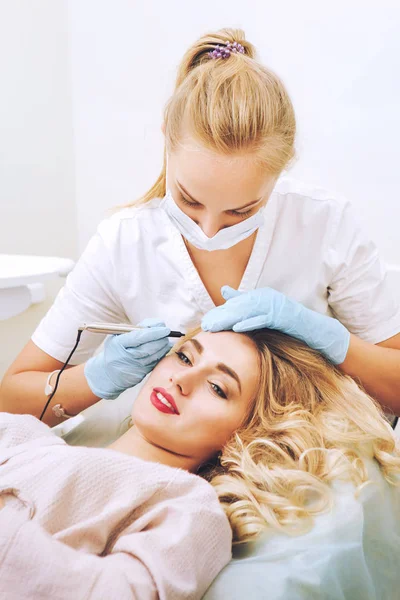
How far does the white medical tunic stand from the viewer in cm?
153

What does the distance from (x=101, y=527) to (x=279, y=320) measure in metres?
0.61

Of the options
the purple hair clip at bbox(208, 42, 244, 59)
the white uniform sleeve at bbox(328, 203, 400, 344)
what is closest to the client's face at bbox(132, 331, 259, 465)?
the white uniform sleeve at bbox(328, 203, 400, 344)

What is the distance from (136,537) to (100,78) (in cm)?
220

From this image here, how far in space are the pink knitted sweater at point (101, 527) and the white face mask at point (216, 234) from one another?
0.50 metres

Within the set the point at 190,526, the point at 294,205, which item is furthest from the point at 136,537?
the point at 294,205

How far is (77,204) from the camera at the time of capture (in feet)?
9.34

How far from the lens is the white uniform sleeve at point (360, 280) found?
4.98ft

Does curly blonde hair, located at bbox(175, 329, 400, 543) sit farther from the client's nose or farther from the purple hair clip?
the purple hair clip

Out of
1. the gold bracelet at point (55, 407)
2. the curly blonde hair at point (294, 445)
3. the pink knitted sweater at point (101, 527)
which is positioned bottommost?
the gold bracelet at point (55, 407)

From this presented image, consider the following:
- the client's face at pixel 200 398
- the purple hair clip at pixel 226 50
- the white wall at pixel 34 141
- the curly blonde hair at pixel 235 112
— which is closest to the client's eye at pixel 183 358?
the client's face at pixel 200 398

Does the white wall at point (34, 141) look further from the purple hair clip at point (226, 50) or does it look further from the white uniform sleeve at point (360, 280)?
the white uniform sleeve at point (360, 280)

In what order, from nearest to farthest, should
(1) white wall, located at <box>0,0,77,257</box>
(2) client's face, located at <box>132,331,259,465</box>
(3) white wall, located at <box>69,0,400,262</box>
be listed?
(2) client's face, located at <box>132,331,259,465</box>
(3) white wall, located at <box>69,0,400,262</box>
(1) white wall, located at <box>0,0,77,257</box>

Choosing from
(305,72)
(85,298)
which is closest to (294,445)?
(85,298)

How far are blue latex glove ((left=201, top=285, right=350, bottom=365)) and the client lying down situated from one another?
4 cm
